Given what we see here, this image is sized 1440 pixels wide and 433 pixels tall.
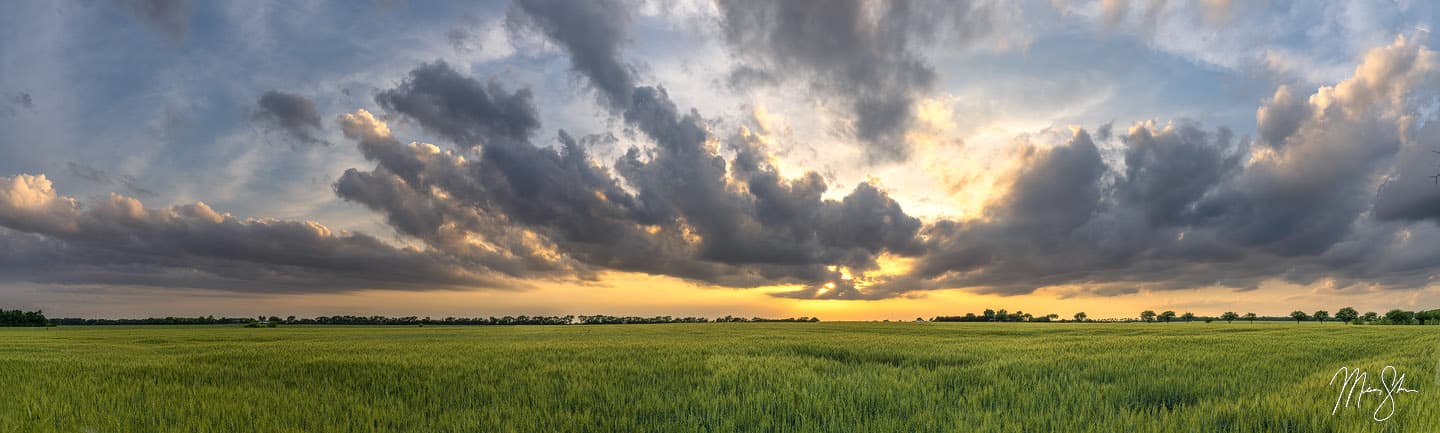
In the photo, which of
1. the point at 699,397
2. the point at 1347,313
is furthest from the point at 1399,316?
the point at 699,397

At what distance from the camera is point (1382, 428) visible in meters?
6.27

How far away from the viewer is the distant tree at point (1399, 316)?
92500 millimetres

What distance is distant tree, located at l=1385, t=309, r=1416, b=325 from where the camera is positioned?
92500 mm

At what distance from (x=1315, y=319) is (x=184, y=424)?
187258 mm

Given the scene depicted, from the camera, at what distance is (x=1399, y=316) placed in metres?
93.9

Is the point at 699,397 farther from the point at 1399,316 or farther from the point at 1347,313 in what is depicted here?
the point at 1347,313

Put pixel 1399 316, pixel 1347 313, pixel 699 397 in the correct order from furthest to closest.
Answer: pixel 1347 313
pixel 1399 316
pixel 699 397

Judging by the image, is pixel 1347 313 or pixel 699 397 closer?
pixel 699 397

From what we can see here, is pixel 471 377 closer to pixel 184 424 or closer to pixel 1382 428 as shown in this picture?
pixel 184 424

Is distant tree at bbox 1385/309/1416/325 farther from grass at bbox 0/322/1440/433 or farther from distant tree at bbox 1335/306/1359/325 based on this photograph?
grass at bbox 0/322/1440/433

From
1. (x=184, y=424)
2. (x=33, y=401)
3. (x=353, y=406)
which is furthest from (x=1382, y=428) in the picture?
(x=33, y=401)

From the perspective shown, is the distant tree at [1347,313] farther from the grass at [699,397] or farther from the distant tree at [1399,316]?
the grass at [699,397]

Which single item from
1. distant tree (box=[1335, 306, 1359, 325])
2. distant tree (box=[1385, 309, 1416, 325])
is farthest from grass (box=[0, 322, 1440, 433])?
distant tree (box=[1335, 306, 1359, 325])

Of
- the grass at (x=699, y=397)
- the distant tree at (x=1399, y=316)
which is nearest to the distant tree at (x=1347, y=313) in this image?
the distant tree at (x=1399, y=316)
